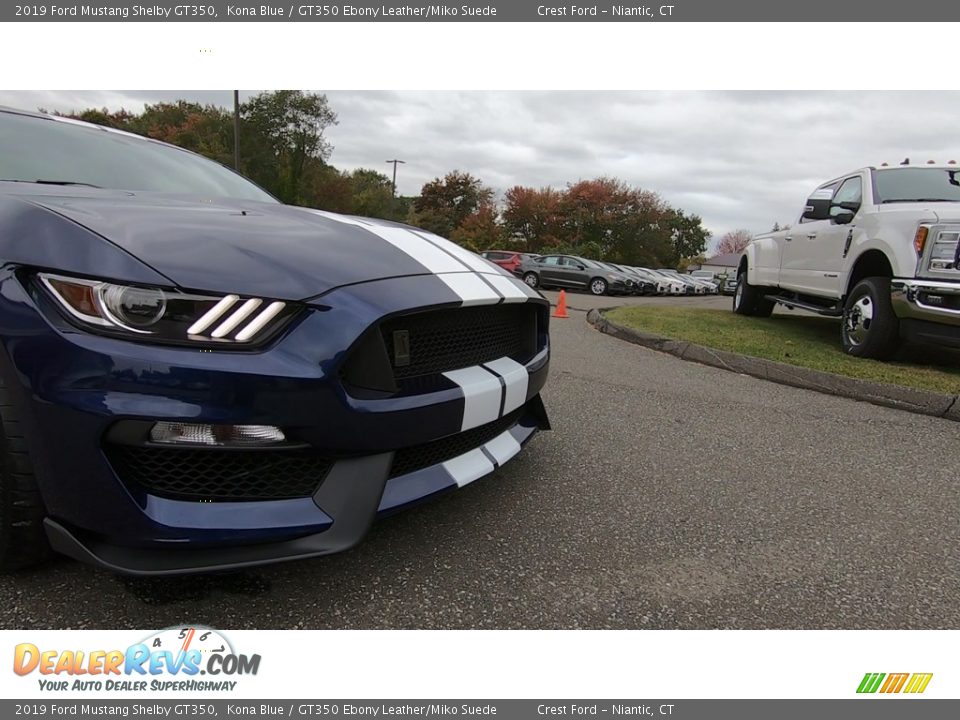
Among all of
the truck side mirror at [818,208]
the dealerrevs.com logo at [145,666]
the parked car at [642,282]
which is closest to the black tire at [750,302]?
the truck side mirror at [818,208]

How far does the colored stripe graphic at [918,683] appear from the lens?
1.40 m

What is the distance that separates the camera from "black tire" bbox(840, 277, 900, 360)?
4.72 m

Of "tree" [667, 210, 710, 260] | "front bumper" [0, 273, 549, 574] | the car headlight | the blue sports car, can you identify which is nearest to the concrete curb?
the blue sports car

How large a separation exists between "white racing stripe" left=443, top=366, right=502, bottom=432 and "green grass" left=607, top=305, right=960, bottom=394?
3760 millimetres

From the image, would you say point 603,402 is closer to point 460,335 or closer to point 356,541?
point 460,335

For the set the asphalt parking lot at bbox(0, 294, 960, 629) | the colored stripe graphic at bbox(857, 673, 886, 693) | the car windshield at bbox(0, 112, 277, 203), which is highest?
the car windshield at bbox(0, 112, 277, 203)

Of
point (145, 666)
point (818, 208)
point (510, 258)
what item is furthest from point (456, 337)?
point (510, 258)

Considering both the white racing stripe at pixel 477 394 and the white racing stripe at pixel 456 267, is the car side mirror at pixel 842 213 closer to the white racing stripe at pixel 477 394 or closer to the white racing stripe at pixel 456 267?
the white racing stripe at pixel 456 267

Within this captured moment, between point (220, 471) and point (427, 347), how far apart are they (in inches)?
25.9

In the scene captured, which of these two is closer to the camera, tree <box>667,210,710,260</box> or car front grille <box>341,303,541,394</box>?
car front grille <box>341,303,541,394</box>

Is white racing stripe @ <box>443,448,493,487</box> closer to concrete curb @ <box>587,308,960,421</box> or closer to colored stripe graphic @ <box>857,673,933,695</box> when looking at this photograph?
colored stripe graphic @ <box>857,673,933,695</box>

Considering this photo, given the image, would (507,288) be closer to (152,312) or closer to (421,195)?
(152,312)

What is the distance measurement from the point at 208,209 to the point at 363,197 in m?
45.3
